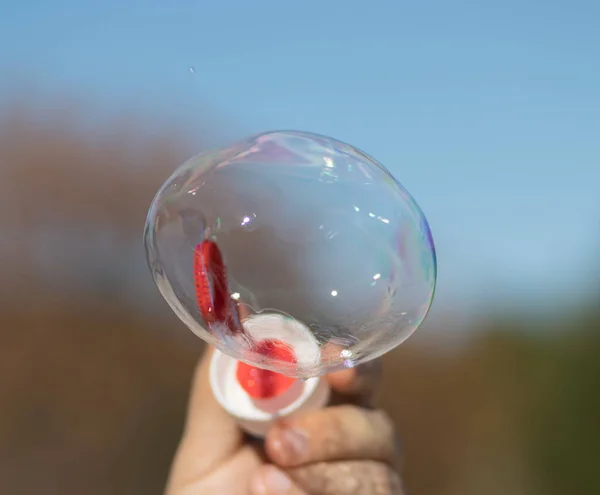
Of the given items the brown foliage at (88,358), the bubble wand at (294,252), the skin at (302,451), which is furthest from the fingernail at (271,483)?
the brown foliage at (88,358)

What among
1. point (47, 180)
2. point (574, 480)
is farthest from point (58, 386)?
point (574, 480)

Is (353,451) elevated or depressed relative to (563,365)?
elevated

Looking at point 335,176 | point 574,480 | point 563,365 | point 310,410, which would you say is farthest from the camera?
point 563,365

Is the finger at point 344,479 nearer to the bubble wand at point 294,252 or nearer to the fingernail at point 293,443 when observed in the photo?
the fingernail at point 293,443

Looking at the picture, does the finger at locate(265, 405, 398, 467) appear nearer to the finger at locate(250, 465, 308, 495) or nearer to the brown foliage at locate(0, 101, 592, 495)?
the finger at locate(250, 465, 308, 495)

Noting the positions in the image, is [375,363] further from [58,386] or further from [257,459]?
[58,386]

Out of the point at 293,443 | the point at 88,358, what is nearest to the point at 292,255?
the point at 293,443

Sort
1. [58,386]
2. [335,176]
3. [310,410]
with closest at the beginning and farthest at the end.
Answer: [335,176] < [310,410] < [58,386]
